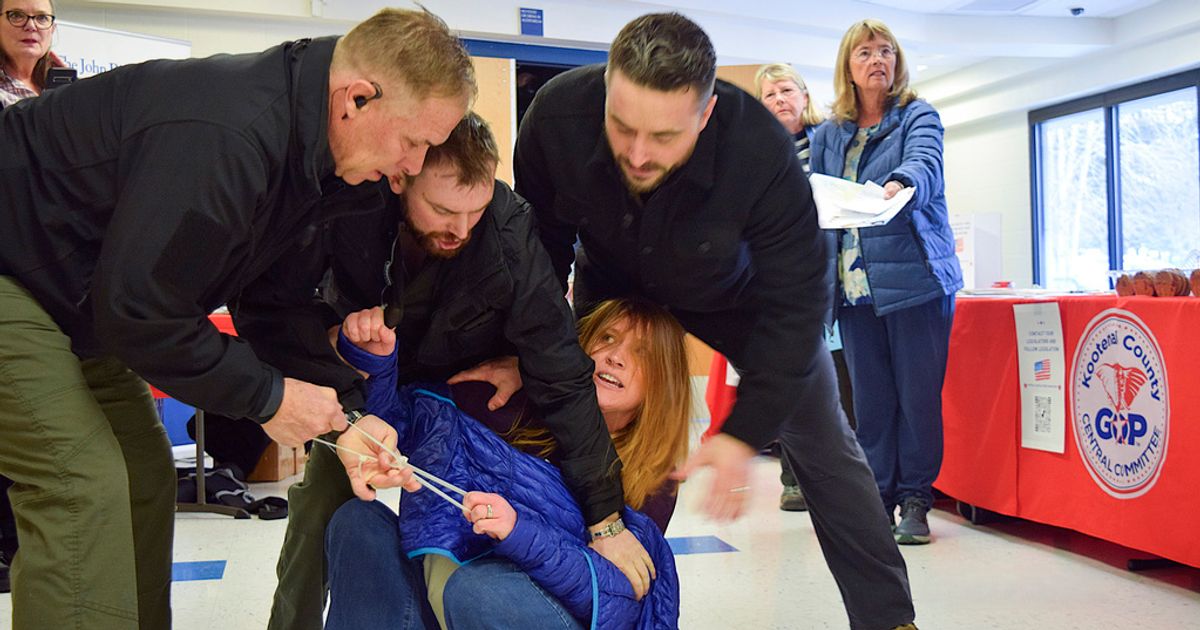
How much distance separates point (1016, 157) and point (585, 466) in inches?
396

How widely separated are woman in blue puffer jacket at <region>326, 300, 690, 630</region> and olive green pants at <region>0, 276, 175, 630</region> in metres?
0.31

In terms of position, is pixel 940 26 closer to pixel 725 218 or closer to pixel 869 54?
pixel 869 54

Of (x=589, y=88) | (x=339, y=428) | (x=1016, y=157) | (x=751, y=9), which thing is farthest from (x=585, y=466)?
(x=1016, y=157)

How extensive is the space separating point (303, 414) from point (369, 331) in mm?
197

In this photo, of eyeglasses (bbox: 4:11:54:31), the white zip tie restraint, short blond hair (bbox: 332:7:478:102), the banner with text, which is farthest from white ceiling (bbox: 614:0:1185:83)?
the white zip tie restraint

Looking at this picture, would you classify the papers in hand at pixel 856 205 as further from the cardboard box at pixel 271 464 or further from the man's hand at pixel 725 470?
the cardboard box at pixel 271 464

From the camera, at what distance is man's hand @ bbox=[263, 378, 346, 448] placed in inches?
56.0

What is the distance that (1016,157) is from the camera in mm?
10453

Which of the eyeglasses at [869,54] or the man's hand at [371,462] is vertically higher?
the eyeglasses at [869,54]

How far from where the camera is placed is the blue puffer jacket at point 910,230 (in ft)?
10.3

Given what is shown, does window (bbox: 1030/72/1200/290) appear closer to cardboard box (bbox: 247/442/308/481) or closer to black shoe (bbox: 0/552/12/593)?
cardboard box (bbox: 247/442/308/481)

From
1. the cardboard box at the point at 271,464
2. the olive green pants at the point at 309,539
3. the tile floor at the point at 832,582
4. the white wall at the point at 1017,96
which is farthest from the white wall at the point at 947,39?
the olive green pants at the point at 309,539

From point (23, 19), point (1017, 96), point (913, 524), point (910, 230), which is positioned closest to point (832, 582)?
point (913, 524)

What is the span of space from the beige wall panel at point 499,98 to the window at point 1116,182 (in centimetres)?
567
